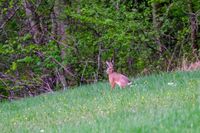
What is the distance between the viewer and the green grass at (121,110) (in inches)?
364

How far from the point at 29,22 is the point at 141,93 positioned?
46.6ft

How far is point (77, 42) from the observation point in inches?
1035

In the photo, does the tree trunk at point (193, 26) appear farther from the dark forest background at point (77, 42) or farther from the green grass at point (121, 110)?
the green grass at point (121, 110)

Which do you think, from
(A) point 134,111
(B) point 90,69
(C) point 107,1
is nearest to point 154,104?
(A) point 134,111

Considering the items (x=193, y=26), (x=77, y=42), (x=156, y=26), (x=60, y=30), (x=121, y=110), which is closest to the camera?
(x=121, y=110)

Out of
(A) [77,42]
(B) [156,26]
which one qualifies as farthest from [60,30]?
(B) [156,26]

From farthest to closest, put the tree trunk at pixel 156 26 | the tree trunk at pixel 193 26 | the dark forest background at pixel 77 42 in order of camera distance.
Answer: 1. the tree trunk at pixel 193 26
2. the tree trunk at pixel 156 26
3. the dark forest background at pixel 77 42

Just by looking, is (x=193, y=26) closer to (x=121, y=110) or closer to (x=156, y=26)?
(x=156, y=26)

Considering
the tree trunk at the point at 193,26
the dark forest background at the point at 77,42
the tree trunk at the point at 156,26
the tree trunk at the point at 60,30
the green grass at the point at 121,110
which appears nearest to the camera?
the green grass at the point at 121,110

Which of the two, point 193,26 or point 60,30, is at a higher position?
point 60,30

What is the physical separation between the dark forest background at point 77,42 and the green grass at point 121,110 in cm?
823

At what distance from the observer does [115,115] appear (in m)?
11.0

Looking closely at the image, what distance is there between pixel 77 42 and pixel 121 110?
15.1 m

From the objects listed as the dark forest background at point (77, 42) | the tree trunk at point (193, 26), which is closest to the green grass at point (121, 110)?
the dark forest background at point (77, 42)
